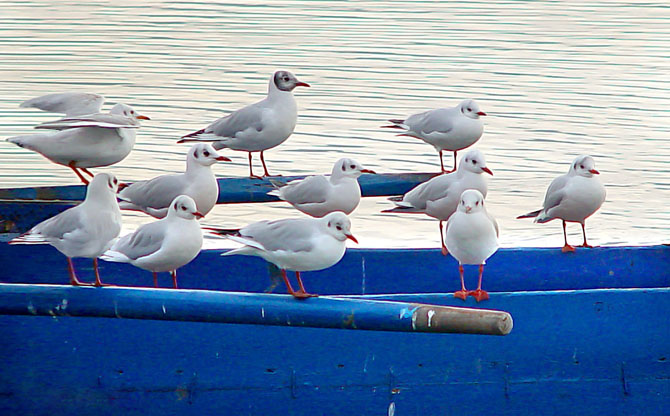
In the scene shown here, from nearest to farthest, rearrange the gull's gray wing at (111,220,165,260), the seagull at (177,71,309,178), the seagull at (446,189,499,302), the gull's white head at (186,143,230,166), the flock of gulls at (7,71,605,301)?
the flock of gulls at (7,71,605,301) → the gull's gray wing at (111,220,165,260) → the seagull at (446,189,499,302) → the gull's white head at (186,143,230,166) → the seagull at (177,71,309,178)

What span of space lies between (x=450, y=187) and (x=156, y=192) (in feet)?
4.74

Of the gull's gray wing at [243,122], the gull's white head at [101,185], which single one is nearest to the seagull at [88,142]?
the gull's gray wing at [243,122]

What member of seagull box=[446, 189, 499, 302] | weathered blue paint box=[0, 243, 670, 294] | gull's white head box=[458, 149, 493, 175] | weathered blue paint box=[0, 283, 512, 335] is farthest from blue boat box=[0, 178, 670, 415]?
gull's white head box=[458, 149, 493, 175]

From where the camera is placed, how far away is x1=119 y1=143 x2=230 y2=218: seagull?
621 cm

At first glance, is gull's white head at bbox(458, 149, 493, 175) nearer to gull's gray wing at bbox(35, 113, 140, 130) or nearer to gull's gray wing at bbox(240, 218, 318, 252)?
gull's gray wing at bbox(240, 218, 318, 252)

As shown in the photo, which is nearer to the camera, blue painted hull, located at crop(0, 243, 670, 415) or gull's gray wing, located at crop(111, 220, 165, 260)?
gull's gray wing, located at crop(111, 220, 165, 260)

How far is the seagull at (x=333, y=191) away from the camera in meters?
6.30

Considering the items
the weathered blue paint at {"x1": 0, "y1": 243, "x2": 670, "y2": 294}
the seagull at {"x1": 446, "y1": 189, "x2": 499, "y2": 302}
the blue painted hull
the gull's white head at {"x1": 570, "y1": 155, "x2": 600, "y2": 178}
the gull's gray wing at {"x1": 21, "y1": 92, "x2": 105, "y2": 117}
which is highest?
the gull's gray wing at {"x1": 21, "y1": 92, "x2": 105, "y2": 117}

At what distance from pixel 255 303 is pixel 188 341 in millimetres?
700

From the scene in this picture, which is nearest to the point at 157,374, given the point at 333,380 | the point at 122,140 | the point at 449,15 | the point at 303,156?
the point at 333,380

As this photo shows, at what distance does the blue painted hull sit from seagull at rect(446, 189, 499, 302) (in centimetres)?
19

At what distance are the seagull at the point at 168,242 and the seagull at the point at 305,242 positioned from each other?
0.73ft

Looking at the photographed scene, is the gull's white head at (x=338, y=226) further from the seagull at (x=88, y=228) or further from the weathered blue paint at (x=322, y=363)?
the seagull at (x=88, y=228)

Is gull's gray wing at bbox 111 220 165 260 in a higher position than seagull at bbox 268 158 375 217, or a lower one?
lower
